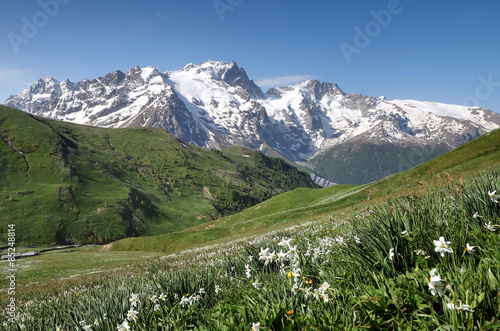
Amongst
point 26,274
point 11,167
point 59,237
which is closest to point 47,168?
point 11,167

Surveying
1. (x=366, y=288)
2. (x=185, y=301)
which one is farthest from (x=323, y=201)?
(x=366, y=288)

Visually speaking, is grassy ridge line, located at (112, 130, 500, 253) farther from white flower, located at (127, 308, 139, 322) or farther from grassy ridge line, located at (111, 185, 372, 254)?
white flower, located at (127, 308, 139, 322)

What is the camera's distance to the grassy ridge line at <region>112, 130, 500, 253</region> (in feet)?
140

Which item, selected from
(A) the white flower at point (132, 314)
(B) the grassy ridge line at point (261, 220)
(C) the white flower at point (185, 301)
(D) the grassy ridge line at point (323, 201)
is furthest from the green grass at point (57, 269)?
(C) the white flower at point (185, 301)

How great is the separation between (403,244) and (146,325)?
209 inches

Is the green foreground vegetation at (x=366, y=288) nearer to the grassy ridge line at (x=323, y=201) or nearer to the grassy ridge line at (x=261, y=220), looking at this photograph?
the grassy ridge line at (x=323, y=201)

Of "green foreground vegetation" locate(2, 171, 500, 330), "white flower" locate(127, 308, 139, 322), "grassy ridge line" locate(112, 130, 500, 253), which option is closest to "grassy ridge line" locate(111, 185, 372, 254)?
"grassy ridge line" locate(112, 130, 500, 253)

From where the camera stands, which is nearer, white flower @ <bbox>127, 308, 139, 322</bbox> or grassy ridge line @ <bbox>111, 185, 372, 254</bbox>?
white flower @ <bbox>127, 308, 139, 322</bbox>

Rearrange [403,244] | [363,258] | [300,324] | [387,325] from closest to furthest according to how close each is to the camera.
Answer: [387,325], [300,324], [403,244], [363,258]

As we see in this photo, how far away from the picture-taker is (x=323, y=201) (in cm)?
6762

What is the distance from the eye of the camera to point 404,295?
138 inches

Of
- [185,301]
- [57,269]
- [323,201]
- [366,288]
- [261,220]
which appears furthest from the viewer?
[323,201]

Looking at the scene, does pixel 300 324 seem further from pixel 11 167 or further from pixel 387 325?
pixel 11 167

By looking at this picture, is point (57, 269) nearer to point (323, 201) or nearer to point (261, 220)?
point (261, 220)
